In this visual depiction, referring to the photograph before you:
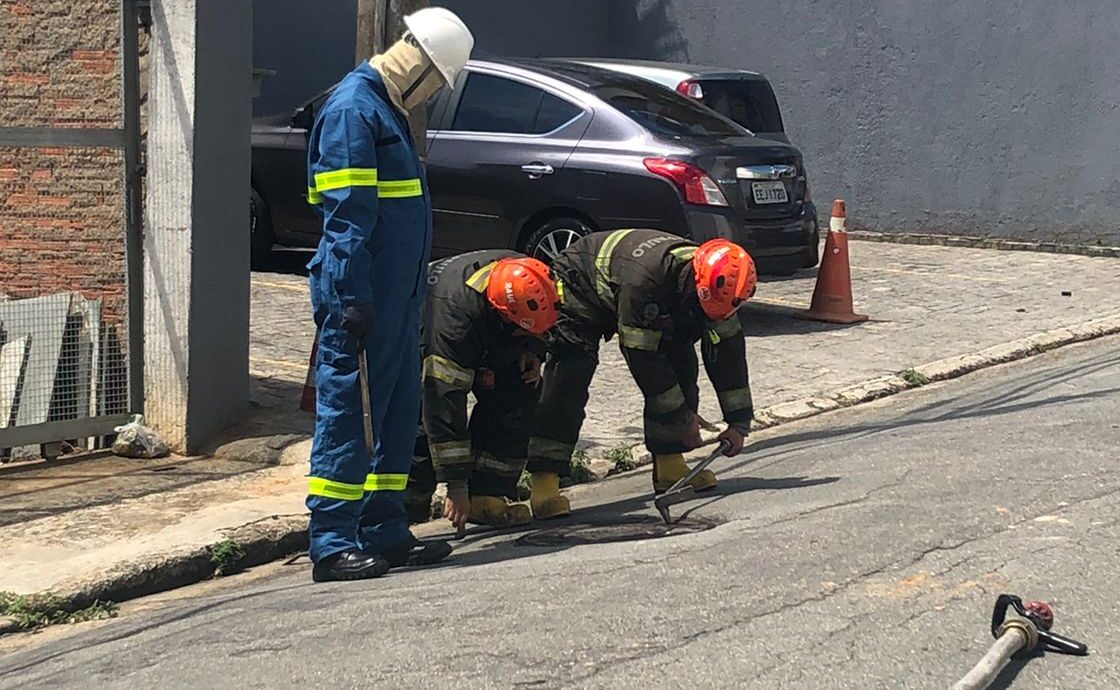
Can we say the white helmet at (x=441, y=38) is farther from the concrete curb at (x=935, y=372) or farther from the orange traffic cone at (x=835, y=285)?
the orange traffic cone at (x=835, y=285)

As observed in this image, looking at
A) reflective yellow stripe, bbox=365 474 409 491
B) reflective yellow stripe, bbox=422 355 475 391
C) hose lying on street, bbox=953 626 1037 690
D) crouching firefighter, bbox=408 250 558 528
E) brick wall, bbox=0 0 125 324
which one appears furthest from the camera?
brick wall, bbox=0 0 125 324

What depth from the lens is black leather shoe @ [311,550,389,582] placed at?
548 centimetres

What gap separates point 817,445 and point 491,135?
4.18 m

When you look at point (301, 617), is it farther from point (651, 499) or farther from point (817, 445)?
point (817, 445)

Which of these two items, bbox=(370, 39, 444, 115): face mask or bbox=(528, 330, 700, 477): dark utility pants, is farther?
bbox=(528, 330, 700, 477): dark utility pants

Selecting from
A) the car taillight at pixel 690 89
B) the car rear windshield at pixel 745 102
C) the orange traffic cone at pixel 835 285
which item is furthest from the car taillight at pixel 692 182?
the car rear windshield at pixel 745 102

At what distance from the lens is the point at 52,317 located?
7.27 metres

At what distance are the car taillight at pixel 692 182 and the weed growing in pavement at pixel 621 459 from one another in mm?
2928

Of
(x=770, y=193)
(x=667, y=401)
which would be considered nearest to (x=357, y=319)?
(x=667, y=401)

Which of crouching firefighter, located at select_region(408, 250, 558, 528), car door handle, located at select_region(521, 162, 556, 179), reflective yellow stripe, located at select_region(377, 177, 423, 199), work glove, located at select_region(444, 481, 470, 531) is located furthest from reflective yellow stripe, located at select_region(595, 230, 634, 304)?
car door handle, located at select_region(521, 162, 556, 179)

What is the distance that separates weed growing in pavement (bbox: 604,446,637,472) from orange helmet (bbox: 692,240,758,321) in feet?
5.35

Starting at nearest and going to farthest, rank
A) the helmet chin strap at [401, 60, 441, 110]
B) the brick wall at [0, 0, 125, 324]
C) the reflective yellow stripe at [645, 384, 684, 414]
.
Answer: the helmet chin strap at [401, 60, 441, 110], the reflective yellow stripe at [645, 384, 684, 414], the brick wall at [0, 0, 125, 324]

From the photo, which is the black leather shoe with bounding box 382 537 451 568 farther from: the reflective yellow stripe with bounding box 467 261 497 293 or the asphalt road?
the reflective yellow stripe with bounding box 467 261 497 293

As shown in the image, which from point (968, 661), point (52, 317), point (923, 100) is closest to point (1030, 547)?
point (968, 661)
